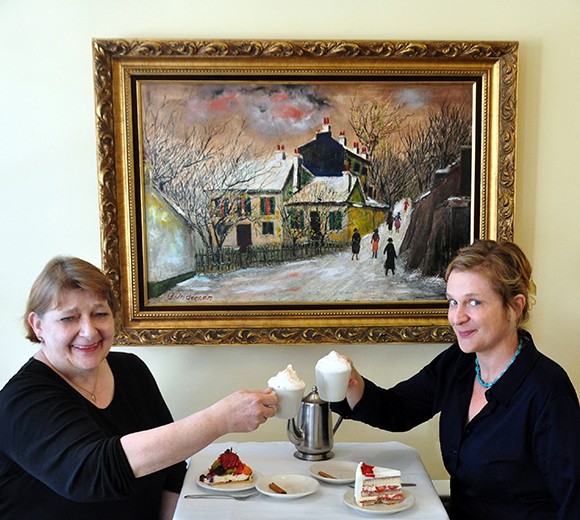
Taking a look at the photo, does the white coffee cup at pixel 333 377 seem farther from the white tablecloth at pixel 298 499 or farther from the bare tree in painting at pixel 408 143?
the bare tree in painting at pixel 408 143

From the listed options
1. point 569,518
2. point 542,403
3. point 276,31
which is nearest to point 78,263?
point 276,31

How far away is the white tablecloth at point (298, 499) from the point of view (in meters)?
1.73

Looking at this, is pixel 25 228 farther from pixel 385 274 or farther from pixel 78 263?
pixel 385 274

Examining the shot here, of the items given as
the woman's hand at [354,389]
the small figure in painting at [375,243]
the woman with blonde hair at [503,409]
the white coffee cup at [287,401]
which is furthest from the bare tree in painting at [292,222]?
the white coffee cup at [287,401]

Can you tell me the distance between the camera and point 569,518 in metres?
1.65

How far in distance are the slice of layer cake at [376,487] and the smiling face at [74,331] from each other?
82 cm

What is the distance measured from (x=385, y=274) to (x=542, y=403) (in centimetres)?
90

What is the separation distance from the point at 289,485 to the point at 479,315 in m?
0.75

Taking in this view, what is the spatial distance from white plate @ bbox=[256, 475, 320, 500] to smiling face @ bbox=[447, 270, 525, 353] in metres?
0.61

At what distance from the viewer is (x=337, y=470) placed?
2.00m

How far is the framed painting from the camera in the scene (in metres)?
2.41

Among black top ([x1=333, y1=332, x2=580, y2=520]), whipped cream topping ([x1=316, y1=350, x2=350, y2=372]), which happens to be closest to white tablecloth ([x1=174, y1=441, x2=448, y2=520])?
black top ([x1=333, y1=332, x2=580, y2=520])
